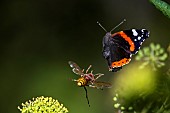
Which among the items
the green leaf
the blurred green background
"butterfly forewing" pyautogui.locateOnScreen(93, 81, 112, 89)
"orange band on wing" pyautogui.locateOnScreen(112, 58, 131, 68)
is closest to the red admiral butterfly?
"orange band on wing" pyautogui.locateOnScreen(112, 58, 131, 68)

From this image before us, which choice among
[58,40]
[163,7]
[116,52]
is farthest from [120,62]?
[58,40]

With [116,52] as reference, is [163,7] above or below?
below

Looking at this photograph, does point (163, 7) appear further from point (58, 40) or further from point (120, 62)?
point (58, 40)

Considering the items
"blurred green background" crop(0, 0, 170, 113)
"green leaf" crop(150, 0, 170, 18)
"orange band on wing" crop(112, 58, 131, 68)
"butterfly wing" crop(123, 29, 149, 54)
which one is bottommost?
"green leaf" crop(150, 0, 170, 18)

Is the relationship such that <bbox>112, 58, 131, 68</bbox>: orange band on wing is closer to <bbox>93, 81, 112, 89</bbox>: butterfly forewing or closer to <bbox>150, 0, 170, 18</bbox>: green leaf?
<bbox>93, 81, 112, 89</bbox>: butterfly forewing

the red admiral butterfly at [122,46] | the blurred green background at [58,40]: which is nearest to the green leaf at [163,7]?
the red admiral butterfly at [122,46]
